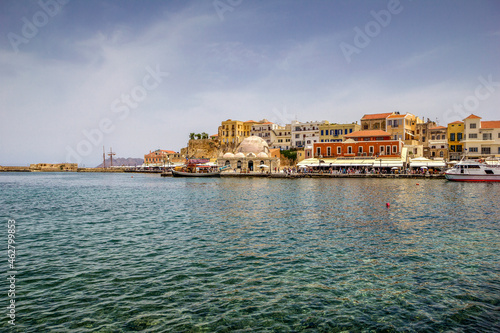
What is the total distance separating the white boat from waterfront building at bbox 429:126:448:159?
75.1 ft

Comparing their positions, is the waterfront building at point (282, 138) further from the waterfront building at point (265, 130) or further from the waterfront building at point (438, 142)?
the waterfront building at point (438, 142)

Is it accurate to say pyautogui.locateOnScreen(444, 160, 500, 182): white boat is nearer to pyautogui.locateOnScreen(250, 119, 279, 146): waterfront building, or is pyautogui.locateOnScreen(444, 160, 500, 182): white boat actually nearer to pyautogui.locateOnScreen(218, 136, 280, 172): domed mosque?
pyautogui.locateOnScreen(218, 136, 280, 172): domed mosque

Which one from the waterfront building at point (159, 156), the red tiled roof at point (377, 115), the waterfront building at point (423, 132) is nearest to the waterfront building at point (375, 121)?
the red tiled roof at point (377, 115)

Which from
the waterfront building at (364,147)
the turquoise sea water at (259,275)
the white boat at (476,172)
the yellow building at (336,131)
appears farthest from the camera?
the yellow building at (336,131)

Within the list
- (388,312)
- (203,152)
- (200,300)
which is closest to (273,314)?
(200,300)

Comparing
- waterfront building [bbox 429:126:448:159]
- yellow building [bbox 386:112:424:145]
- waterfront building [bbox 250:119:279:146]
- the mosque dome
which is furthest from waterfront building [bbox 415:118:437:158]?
waterfront building [bbox 250:119:279:146]

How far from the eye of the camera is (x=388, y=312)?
739cm

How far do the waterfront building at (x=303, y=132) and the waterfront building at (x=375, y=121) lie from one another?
49.1ft

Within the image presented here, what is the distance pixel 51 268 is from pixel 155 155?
12442 centimetres

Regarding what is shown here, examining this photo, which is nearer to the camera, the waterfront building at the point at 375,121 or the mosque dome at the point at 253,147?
the waterfront building at the point at 375,121

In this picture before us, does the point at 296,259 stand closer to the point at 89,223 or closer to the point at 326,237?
the point at 326,237

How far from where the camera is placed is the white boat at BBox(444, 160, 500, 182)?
1836 inches

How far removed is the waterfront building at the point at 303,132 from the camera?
290 ft

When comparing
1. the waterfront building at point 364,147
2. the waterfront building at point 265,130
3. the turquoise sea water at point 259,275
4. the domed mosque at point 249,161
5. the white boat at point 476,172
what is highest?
the waterfront building at point 265,130
